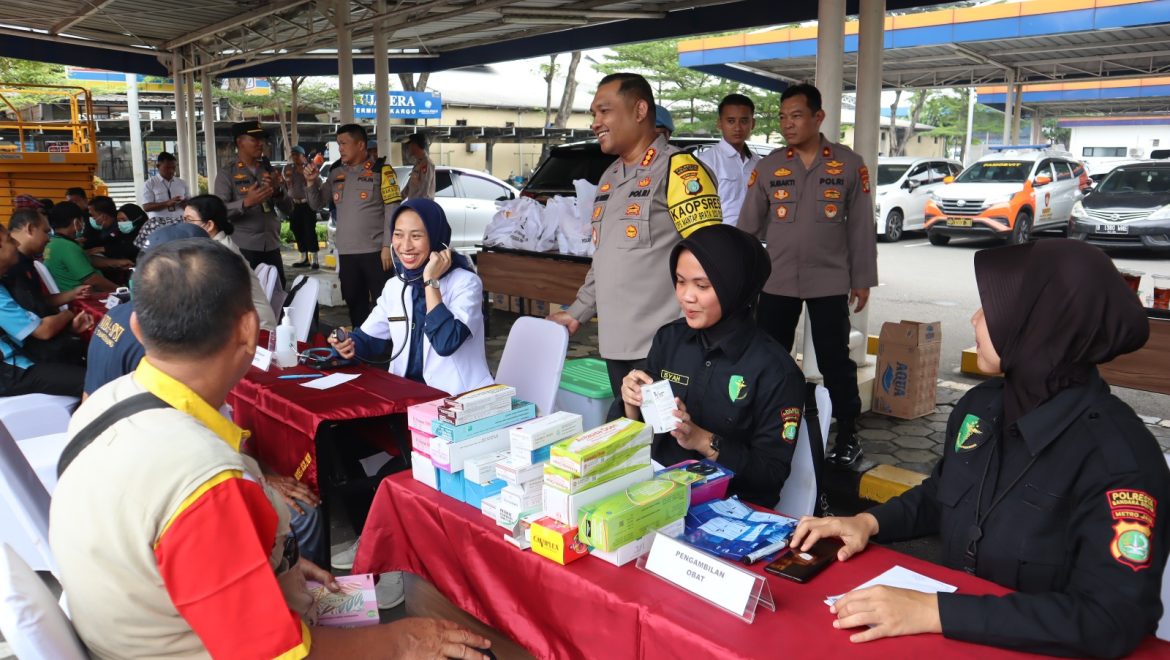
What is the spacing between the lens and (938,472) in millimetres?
1788

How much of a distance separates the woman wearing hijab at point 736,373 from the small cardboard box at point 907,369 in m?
2.53

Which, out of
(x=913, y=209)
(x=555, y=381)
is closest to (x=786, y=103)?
(x=555, y=381)

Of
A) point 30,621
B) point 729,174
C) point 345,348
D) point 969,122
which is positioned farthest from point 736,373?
point 969,122

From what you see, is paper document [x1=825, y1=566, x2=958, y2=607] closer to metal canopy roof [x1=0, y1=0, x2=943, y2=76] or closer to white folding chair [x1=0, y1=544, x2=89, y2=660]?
white folding chair [x1=0, y1=544, x2=89, y2=660]

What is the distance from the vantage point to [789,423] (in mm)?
2178

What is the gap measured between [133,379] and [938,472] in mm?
1587

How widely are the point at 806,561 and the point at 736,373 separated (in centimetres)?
72

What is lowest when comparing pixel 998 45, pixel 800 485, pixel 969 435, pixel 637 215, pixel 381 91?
pixel 800 485

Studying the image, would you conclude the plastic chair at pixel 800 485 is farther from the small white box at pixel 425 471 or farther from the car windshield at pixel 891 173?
the car windshield at pixel 891 173

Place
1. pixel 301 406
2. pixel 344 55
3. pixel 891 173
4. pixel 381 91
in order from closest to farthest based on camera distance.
→ 1. pixel 301 406
2. pixel 344 55
3. pixel 381 91
4. pixel 891 173

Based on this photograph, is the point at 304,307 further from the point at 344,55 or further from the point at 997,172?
the point at 997,172

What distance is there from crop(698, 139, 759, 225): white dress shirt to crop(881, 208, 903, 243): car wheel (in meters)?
9.95

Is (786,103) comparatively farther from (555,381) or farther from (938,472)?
(938,472)

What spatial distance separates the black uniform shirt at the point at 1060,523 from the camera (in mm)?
1317
